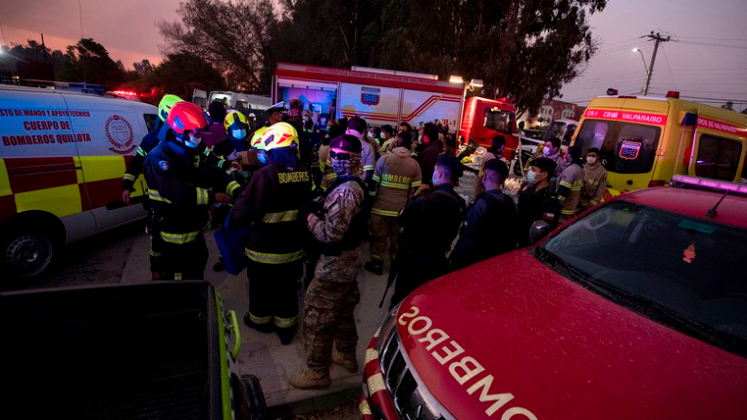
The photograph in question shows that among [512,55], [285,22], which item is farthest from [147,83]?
[512,55]

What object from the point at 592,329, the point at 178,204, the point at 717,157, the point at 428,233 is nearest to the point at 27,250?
the point at 178,204

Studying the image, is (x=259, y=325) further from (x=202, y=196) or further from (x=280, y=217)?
(x=202, y=196)

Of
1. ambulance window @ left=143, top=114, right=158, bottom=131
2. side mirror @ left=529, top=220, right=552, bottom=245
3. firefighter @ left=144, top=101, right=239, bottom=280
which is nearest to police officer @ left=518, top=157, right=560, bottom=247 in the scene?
side mirror @ left=529, top=220, right=552, bottom=245

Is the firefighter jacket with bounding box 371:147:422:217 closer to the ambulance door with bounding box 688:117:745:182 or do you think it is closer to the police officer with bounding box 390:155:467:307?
the police officer with bounding box 390:155:467:307

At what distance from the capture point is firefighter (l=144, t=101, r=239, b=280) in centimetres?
301

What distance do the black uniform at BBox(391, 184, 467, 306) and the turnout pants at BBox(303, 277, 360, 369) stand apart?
21.7 inches

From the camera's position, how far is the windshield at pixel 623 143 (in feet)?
19.6

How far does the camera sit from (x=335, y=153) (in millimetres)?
2613

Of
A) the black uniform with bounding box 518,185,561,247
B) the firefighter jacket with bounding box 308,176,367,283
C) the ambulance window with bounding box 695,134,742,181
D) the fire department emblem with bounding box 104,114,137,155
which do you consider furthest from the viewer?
the ambulance window with bounding box 695,134,742,181

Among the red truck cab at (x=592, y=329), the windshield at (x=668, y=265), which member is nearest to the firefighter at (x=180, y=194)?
the red truck cab at (x=592, y=329)

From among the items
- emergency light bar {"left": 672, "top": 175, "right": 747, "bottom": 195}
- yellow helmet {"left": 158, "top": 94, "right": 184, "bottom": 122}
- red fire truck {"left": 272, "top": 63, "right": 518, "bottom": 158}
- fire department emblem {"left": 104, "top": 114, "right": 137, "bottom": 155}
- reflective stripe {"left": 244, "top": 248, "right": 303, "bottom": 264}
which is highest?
red fire truck {"left": 272, "top": 63, "right": 518, "bottom": 158}

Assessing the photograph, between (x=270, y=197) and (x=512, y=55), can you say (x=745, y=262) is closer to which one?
(x=270, y=197)

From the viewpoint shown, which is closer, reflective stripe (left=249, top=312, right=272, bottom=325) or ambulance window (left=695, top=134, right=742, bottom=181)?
reflective stripe (left=249, top=312, right=272, bottom=325)

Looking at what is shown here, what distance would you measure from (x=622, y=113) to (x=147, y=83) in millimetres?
40918
